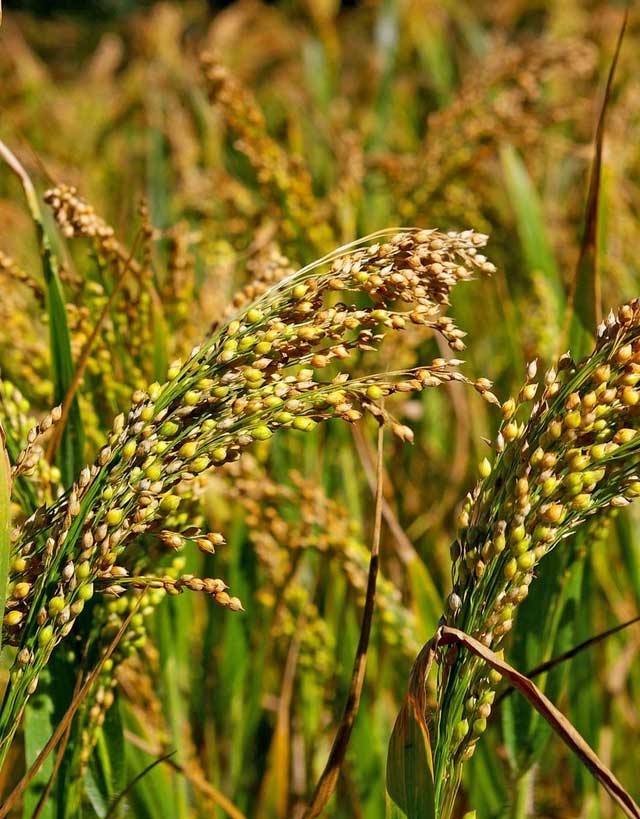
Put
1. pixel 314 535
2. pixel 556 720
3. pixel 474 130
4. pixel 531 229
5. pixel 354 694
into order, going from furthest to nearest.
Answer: pixel 474 130, pixel 531 229, pixel 314 535, pixel 354 694, pixel 556 720

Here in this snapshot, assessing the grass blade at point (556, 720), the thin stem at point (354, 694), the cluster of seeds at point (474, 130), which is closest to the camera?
the grass blade at point (556, 720)

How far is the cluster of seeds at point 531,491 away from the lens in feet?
1.81

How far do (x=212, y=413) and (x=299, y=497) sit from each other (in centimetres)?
48

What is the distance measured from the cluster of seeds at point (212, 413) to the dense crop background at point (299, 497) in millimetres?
11

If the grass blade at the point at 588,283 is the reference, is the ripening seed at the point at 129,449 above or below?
below

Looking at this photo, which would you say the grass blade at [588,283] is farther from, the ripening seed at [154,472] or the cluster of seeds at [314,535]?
the ripening seed at [154,472]

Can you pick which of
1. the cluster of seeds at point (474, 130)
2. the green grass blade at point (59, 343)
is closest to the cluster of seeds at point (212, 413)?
the green grass blade at point (59, 343)

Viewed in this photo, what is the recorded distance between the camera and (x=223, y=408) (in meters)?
0.59

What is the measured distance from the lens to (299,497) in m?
1.06

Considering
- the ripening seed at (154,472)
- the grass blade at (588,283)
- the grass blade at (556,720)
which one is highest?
the grass blade at (588,283)

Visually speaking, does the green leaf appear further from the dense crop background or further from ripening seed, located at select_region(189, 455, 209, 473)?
ripening seed, located at select_region(189, 455, 209, 473)

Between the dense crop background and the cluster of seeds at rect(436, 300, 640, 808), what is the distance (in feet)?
0.03

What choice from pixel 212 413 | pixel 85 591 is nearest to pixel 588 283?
pixel 212 413

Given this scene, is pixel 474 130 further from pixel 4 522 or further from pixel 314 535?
pixel 4 522
